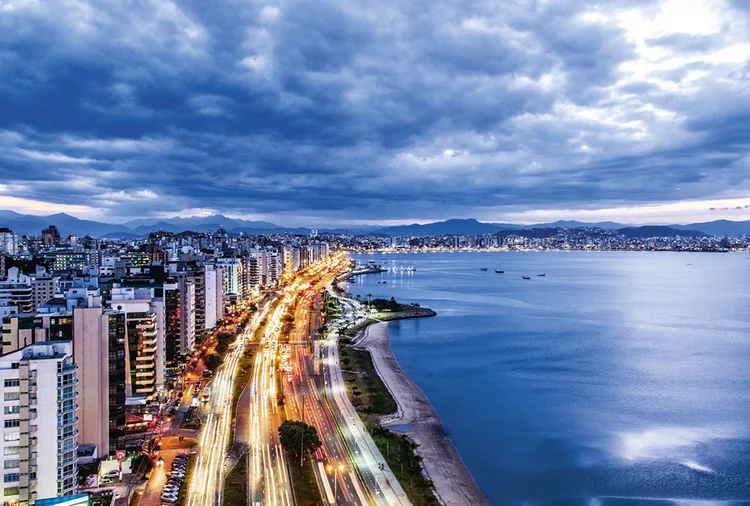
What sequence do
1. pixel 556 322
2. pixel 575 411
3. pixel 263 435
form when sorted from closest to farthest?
pixel 263 435, pixel 575 411, pixel 556 322

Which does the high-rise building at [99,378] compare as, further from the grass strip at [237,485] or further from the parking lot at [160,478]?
the grass strip at [237,485]

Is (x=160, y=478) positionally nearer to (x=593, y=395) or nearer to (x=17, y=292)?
(x=593, y=395)

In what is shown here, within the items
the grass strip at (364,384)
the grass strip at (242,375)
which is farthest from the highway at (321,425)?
the grass strip at (242,375)

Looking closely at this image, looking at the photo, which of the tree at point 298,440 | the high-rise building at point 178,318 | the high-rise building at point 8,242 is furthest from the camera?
the high-rise building at point 8,242

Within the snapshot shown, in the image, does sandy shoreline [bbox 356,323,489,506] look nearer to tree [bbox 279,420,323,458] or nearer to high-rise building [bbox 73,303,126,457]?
tree [bbox 279,420,323,458]

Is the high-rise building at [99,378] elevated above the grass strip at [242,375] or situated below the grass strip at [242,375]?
above

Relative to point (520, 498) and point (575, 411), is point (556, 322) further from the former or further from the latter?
point (520, 498)

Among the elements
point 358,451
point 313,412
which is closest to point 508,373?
point 313,412
